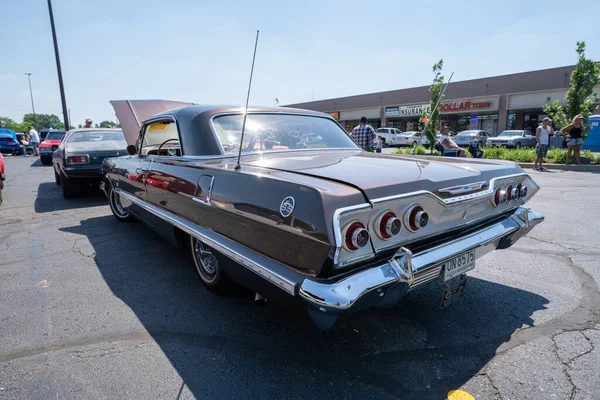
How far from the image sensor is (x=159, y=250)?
14.2 feet

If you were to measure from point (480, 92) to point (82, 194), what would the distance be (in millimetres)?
31186

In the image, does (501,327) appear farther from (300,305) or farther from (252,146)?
(252,146)

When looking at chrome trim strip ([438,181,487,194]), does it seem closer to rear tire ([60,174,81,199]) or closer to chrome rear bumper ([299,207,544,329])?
chrome rear bumper ([299,207,544,329])

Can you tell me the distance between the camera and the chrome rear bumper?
5.62 feet

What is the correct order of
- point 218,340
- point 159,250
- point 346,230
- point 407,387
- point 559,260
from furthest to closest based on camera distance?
point 159,250 → point 559,260 → point 218,340 → point 407,387 → point 346,230

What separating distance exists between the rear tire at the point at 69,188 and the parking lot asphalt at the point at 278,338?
3813 mm

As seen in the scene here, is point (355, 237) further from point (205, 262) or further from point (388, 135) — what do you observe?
point (388, 135)

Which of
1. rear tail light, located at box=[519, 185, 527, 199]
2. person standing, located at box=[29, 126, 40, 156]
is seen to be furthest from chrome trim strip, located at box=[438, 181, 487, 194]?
person standing, located at box=[29, 126, 40, 156]

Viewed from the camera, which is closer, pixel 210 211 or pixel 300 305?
pixel 300 305

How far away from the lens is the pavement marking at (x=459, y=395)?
1915 millimetres

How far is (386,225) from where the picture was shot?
76.0 inches

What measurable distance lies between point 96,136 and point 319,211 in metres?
8.16

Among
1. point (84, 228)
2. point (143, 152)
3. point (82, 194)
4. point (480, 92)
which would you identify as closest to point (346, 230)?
point (143, 152)

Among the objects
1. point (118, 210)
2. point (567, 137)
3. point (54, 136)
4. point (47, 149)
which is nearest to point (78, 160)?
point (118, 210)
